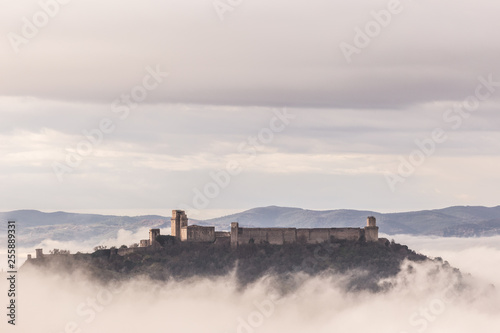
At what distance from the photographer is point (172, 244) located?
185 m

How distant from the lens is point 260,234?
A: 18100 centimetres

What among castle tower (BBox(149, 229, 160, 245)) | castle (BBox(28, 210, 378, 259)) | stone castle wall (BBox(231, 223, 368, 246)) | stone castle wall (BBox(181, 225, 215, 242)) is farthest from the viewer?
castle tower (BBox(149, 229, 160, 245))

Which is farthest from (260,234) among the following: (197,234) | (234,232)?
(197,234)

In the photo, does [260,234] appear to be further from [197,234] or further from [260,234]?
[197,234]

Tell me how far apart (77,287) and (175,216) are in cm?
2771

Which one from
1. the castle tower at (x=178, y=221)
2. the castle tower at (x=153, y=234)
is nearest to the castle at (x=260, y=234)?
the castle tower at (x=178, y=221)

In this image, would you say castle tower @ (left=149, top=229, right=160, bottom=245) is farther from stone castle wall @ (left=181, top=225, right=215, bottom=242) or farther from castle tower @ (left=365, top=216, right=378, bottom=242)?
castle tower @ (left=365, top=216, right=378, bottom=242)

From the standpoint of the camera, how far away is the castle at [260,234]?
180 meters

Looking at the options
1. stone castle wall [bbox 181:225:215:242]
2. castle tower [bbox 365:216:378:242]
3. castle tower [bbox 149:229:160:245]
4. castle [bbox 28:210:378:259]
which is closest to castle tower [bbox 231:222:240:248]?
castle [bbox 28:210:378:259]

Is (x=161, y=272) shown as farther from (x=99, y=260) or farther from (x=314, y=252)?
(x=314, y=252)

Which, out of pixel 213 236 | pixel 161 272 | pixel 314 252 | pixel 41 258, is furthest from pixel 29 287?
pixel 314 252

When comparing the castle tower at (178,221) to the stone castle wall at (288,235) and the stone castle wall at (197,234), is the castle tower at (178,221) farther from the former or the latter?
the stone castle wall at (288,235)

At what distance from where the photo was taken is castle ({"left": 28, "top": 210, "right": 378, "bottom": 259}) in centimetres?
18012

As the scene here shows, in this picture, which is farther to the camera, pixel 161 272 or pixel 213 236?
pixel 161 272
